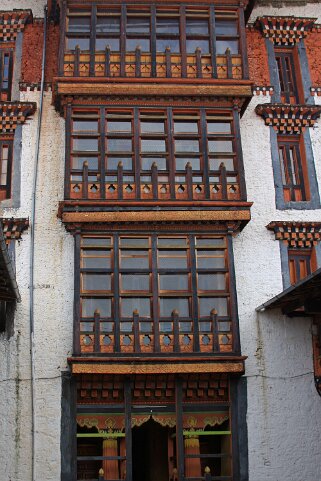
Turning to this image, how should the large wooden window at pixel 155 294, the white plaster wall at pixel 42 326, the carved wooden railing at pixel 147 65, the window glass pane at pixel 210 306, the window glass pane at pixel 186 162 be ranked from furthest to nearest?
the carved wooden railing at pixel 147 65 → the window glass pane at pixel 186 162 → the window glass pane at pixel 210 306 → the large wooden window at pixel 155 294 → the white plaster wall at pixel 42 326

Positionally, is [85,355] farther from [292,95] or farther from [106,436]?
[292,95]

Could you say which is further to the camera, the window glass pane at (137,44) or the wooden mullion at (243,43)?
the window glass pane at (137,44)

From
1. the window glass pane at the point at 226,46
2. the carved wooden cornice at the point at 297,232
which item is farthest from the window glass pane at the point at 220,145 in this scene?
Result: the window glass pane at the point at 226,46

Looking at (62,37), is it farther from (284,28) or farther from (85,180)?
(284,28)

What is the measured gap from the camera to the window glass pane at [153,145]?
1741cm

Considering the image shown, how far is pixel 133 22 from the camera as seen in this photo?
18.3 meters

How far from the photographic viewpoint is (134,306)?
16.2 metres

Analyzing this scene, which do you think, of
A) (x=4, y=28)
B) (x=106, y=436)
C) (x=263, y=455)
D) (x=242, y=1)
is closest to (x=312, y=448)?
(x=263, y=455)

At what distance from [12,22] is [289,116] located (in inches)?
284

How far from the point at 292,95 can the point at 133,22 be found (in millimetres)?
4327

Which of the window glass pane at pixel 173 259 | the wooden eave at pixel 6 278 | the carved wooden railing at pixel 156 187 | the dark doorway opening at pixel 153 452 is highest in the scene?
the carved wooden railing at pixel 156 187

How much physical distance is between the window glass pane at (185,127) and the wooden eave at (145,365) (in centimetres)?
524

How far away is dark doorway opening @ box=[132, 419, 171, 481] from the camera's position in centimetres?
1823

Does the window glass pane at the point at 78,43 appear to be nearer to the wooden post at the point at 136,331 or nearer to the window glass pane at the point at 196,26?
the window glass pane at the point at 196,26
